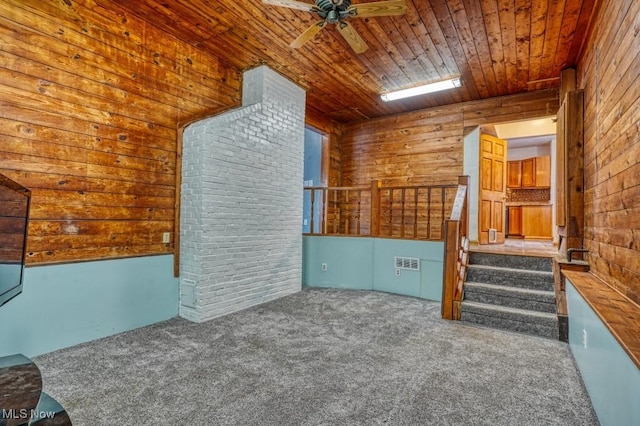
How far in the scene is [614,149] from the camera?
229 centimetres

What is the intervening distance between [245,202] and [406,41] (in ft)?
8.88

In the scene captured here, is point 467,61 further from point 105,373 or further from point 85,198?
point 105,373

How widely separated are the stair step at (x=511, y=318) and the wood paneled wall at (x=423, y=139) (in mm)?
2771

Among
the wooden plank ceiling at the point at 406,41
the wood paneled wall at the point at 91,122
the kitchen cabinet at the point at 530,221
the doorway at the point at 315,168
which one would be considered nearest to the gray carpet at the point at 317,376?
the wood paneled wall at the point at 91,122

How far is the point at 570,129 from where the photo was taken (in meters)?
3.46

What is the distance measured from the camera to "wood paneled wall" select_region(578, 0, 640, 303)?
190 cm

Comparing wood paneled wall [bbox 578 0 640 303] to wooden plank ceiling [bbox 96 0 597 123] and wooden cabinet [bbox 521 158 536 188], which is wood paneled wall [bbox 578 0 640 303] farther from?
wooden cabinet [bbox 521 158 536 188]

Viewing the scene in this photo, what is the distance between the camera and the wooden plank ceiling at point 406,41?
3146 mm

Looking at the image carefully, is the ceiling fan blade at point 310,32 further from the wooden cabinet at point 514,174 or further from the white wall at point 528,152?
the white wall at point 528,152

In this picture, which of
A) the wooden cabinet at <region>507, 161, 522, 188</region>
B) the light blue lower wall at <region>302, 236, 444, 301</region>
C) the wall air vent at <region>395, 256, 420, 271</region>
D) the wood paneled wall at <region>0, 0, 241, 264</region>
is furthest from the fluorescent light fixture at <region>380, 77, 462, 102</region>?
the wooden cabinet at <region>507, 161, 522, 188</region>

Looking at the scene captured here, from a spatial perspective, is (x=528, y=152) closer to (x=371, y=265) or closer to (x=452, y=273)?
(x=371, y=265)

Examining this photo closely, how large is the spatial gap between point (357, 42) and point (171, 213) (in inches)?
105

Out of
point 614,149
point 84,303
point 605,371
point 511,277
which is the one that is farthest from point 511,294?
point 84,303

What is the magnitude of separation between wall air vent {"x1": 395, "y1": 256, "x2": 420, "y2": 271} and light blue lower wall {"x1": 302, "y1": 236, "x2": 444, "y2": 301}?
46 millimetres
